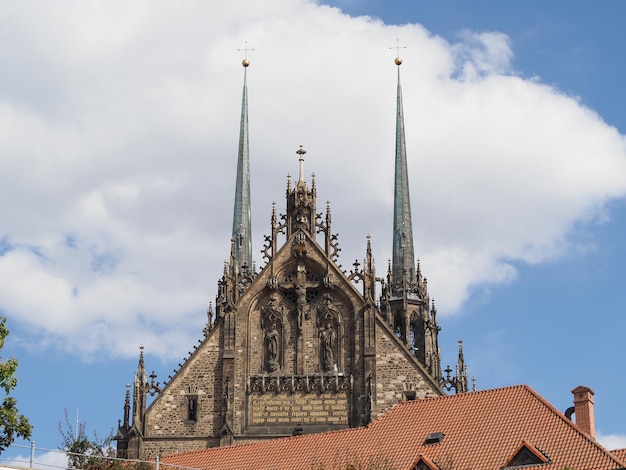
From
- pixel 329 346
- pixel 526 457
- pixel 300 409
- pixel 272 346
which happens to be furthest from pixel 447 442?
pixel 272 346

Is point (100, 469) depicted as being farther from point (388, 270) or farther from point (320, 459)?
point (388, 270)

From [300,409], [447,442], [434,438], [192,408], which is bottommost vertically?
[447,442]

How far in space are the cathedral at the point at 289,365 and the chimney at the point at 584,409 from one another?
18.9 ft

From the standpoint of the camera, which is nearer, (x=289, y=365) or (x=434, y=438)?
(x=434, y=438)

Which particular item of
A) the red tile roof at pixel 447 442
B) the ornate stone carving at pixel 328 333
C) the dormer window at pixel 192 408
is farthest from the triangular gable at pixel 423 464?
the dormer window at pixel 192 408

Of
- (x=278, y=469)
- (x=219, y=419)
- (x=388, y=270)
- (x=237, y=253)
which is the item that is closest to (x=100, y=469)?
(x=278, y=469)

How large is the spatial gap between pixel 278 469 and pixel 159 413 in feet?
23.7

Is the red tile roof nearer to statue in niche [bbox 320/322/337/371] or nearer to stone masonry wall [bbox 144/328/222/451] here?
stone masonry wall [bbox 144/328/222/451]

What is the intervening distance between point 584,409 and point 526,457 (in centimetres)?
485

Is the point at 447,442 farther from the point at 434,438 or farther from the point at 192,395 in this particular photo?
the point at 192,395

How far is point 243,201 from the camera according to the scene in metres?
78.1

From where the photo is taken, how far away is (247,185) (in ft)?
259

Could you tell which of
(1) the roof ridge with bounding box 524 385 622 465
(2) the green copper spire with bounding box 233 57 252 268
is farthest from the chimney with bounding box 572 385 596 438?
(2) the green copper spire with bounding box 233 57 252 268

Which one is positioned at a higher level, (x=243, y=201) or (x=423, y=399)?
(x=243, y=201)
